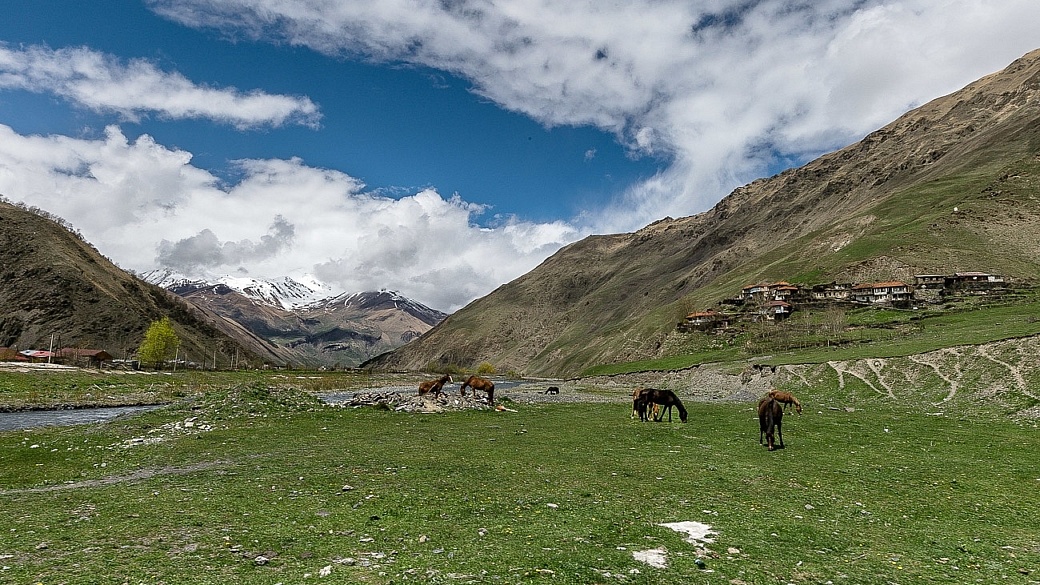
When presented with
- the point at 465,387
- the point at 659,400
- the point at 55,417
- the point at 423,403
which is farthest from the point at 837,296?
the point at 55,417

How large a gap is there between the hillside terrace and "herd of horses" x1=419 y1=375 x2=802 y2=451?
96.7 m

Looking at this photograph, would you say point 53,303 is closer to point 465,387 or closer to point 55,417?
point 55,417

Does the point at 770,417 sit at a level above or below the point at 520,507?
above

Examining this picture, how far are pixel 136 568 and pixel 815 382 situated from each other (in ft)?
190

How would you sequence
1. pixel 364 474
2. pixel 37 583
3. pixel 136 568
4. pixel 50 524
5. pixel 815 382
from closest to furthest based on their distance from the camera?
pixel 37 583 → pixel 136 568 → pixel 50 524 → pixel 364 474 → pixel 815 382

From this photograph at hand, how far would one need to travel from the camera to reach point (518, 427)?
29953mm

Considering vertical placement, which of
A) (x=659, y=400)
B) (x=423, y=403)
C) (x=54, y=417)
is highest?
(x=659, y=400)

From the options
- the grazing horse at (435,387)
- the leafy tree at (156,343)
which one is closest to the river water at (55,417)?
the grazing horse at (435,387)

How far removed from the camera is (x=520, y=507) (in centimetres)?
1268

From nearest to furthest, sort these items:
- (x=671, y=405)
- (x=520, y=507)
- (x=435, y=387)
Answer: (x=520, y=507) → (x=671, y=405) → (x=435, y=387)

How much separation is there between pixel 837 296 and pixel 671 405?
125485 mm

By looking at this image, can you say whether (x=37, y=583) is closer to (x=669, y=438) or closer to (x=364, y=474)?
(x=364, y=474)

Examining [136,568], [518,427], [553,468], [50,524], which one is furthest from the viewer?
[518,427]

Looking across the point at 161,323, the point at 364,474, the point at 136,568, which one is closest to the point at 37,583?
the point at 136,568
